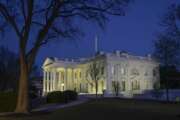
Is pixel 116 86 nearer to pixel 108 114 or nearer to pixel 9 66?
pixel 9 66

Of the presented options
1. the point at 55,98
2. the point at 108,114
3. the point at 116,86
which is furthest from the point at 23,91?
the point at 116,86

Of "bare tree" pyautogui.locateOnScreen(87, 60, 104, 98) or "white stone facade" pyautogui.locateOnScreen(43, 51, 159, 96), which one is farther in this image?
"white stone facade" pyautogui.locateOnScreen(43, 51, 159, 96)

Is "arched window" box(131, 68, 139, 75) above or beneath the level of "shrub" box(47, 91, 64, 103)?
above

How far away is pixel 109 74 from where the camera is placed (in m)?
71.8

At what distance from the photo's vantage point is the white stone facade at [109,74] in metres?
72.2

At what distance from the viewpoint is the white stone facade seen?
72.2 metres

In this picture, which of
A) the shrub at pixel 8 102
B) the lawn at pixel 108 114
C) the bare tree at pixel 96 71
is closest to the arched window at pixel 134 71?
A: the bare tree at pixel 96 71

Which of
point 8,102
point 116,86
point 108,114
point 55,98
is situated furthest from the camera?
point 116,86

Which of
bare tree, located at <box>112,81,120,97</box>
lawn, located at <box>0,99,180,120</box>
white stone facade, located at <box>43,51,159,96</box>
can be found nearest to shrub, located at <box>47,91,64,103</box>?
lawn, located at <box>0,99,180,120</box>

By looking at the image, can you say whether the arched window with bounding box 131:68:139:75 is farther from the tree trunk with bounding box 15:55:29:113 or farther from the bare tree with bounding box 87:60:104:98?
the tree trunk with bounding box 15:55:29:113

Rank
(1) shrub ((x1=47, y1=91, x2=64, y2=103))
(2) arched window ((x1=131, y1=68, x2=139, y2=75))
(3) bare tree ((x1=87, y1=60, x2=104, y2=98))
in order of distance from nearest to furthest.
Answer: (1) shrub ((x1=47, y1=91, x2=64, y2=103)) → (3) bare tree ((x1=87, y1=60, x2=104, y2=98)) → (2) arched window ((x1=131, y1=68, x2=139, y2=75))

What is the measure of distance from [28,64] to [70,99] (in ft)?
71.4

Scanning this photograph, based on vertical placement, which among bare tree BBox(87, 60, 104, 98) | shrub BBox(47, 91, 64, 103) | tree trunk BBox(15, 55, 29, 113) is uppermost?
bare tree BBox(87, 60, 104, 98)

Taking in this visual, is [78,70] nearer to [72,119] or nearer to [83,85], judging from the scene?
[83,85]
